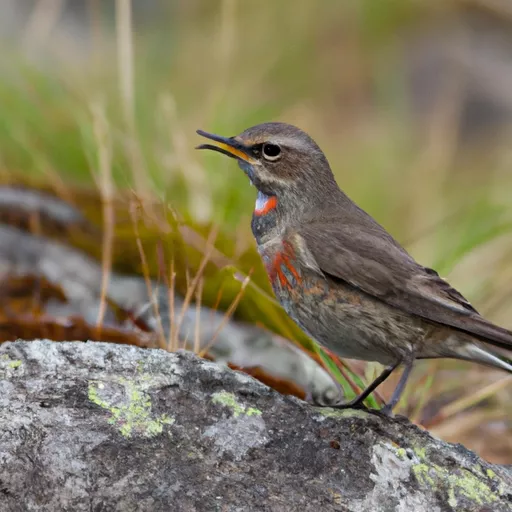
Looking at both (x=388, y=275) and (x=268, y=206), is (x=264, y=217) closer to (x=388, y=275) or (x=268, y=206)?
(x=268, y=206)

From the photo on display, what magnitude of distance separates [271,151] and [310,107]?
6.90 meters

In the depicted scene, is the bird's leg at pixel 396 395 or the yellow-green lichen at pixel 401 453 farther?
the bird's leg at pixel 396 395

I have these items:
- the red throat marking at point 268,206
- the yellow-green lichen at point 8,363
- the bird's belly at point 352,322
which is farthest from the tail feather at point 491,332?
the yellow-green lichen at point 8,363

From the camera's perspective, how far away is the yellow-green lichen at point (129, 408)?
3312 millimetres

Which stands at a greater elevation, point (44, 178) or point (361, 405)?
point (361, 405)

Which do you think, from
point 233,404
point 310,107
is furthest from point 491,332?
point 310,107

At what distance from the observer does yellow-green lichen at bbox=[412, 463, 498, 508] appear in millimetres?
3297

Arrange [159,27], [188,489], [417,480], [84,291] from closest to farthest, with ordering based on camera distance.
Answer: [188,489] → [417,480] → [84,291] → [159,27]

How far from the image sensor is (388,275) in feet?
12.7

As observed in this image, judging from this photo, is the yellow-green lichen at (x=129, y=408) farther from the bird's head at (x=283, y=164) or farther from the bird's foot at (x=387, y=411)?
the bird's head at (x=283, y=164)

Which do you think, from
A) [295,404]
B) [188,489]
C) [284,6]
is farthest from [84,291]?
[284,6]

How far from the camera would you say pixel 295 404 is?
12.0 feet

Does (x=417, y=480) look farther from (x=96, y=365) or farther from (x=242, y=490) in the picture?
(x=96, y=365)

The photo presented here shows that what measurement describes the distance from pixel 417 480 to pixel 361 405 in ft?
1.71
